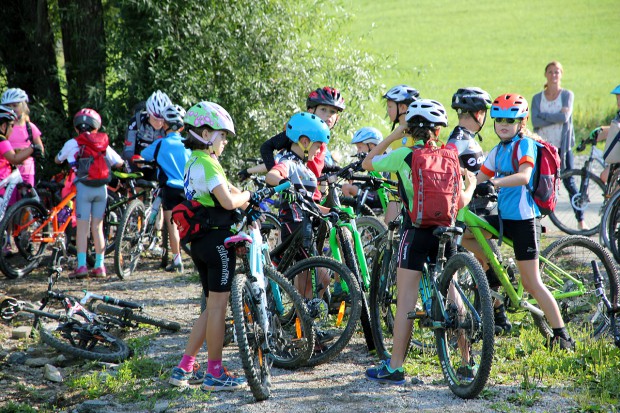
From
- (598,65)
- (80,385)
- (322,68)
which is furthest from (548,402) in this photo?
(598,65)

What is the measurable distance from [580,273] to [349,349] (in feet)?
6.84

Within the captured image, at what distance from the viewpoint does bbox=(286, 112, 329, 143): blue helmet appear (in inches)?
261

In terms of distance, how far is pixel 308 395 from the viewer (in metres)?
5.62

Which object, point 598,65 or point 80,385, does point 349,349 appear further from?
point 598,65

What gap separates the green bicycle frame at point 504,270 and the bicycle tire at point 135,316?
2.75 metres

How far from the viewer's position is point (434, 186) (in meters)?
5.44

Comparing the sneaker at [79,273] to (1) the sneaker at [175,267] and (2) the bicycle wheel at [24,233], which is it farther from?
(1) the sneaker at [175,267]

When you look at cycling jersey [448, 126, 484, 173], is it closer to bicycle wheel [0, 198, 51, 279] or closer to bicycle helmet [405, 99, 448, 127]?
bicycle helmet [405, 99, 448, 127]

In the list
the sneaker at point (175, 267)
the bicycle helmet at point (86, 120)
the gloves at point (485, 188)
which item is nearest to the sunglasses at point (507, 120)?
the gloves at point (485, 188)

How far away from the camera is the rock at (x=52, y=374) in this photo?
244 inches

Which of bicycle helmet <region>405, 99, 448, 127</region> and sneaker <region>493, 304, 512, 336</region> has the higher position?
bicycle helmet <region>405, 99, 448, 127</region>

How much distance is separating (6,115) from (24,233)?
4.69 ft

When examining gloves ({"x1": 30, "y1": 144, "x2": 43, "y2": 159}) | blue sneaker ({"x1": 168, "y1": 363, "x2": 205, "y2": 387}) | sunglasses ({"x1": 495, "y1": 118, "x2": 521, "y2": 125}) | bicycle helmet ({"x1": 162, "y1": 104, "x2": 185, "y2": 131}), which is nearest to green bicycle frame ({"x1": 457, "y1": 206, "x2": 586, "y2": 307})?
sunglasses ({"x1": 495, "y1": 118, "x2": 521, "y2": 125})

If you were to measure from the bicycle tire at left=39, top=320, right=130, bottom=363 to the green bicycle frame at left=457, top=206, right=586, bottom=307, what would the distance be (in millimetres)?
2955
